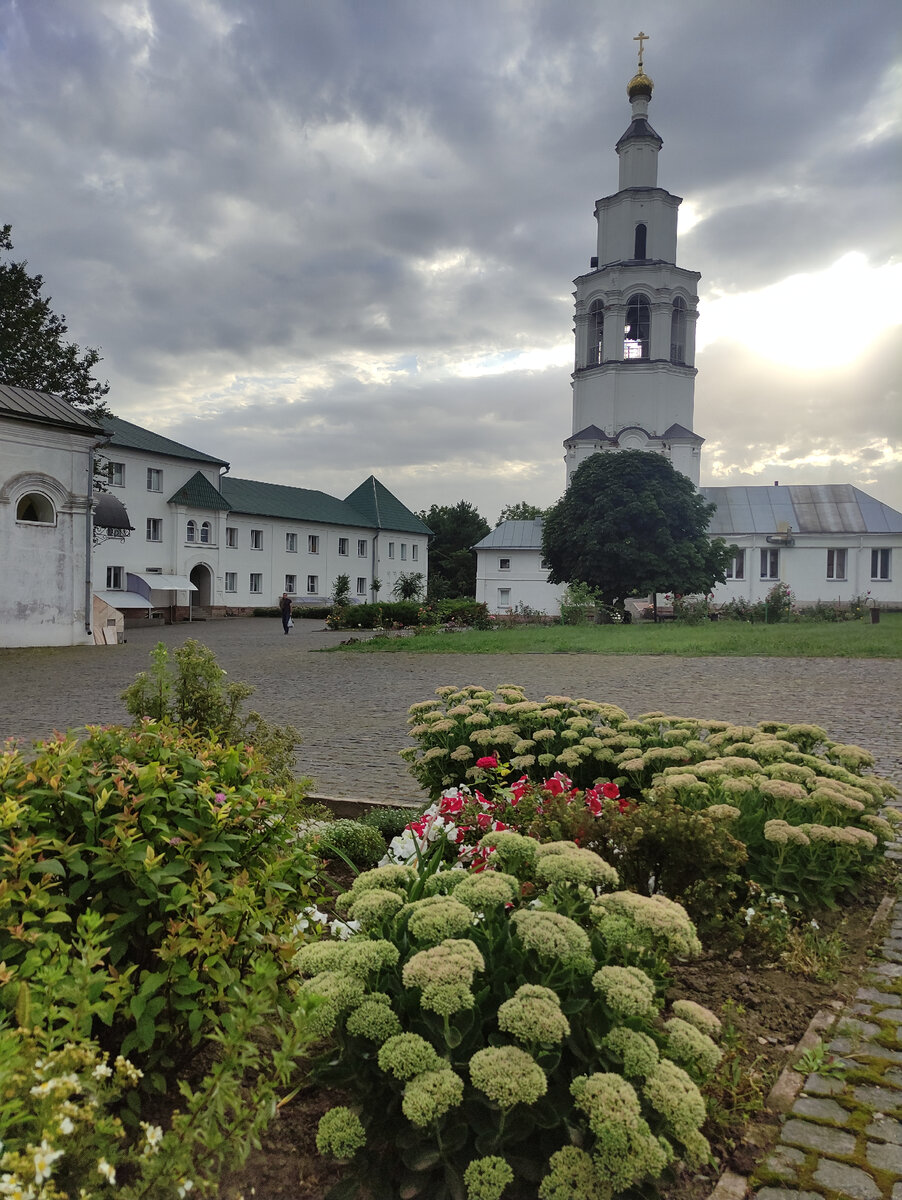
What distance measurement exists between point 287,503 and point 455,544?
90.6ft

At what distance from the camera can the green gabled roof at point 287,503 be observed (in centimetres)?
5903

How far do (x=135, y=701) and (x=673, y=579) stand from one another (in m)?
35.8

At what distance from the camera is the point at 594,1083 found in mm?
1971

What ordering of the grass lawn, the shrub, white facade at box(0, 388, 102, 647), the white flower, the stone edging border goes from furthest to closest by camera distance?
white facade at box(0, 388, 102, 647)
the grass lawn
the shrub
the stone edging border
the white flower

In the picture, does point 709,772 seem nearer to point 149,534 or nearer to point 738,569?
point 149,534

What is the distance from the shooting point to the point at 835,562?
5188cm

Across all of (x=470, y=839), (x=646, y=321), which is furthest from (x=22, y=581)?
(x=646, y=321)

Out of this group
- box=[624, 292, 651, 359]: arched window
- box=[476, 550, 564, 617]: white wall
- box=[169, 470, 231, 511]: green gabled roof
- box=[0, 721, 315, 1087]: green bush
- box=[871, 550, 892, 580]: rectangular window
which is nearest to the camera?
box=[0, 721, 315, 1087]: green bush

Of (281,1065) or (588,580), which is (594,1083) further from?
(588,580)

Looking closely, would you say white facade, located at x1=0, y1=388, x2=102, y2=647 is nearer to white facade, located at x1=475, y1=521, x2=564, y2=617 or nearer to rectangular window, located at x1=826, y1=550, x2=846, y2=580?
white facade, located at x1=475, y1=521, x2=564, y2=617

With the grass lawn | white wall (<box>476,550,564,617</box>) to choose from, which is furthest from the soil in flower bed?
white wall (<box>476,550,564,617</box>)

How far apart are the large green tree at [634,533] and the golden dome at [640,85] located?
102 feet

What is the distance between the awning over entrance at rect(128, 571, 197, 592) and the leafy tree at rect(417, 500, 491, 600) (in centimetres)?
3173

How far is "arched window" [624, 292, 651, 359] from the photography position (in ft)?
181
